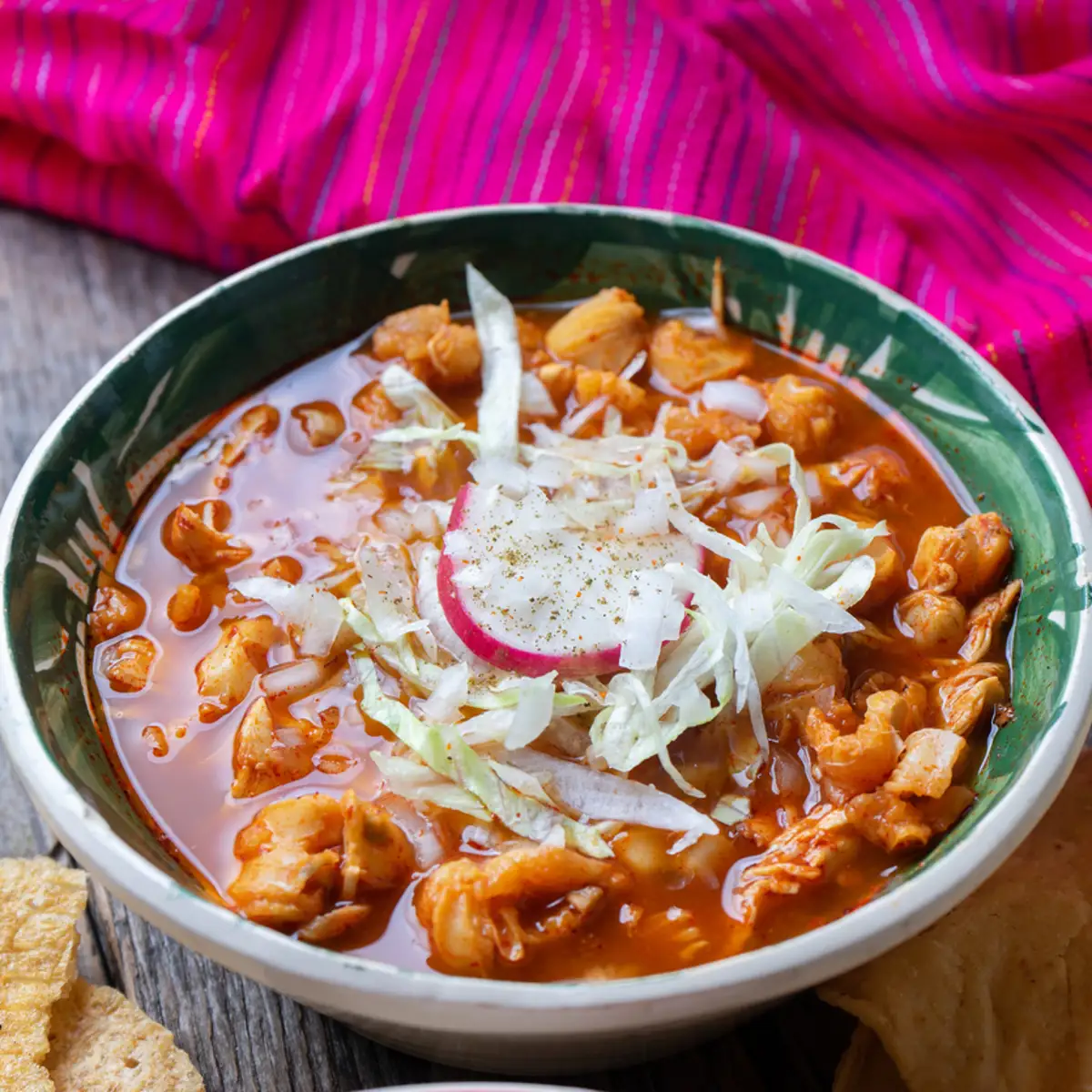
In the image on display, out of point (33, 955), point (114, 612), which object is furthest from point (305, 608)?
point (33, 955)

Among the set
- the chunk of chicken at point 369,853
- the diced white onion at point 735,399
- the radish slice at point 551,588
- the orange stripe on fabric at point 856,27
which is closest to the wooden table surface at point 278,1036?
the chunk of chicken at point 369,853

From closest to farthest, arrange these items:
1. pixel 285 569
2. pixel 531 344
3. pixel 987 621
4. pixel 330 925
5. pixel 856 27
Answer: pixel 330 925 → pixel 987 621 → pixel 285 569 → pixel 531 344 → pixel 856 27

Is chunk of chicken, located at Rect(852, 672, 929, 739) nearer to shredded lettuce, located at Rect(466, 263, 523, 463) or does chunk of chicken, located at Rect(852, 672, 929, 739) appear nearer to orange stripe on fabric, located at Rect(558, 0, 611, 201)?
shredded lettuce, located at Rect(466, 263, 523, 463)

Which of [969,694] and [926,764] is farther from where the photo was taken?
[969,694]

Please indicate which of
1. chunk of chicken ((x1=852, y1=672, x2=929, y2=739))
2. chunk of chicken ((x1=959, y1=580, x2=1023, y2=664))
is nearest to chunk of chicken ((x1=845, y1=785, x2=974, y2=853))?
chunk of chicken ((x1=852, y1=672, x2=929, y2=739))

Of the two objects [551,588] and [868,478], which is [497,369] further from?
[868,478]

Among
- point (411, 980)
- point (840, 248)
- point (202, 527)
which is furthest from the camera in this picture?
point (840, 248)

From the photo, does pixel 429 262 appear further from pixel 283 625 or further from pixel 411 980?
pixel 411 980

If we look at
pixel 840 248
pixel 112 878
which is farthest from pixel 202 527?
pixel 840 248
